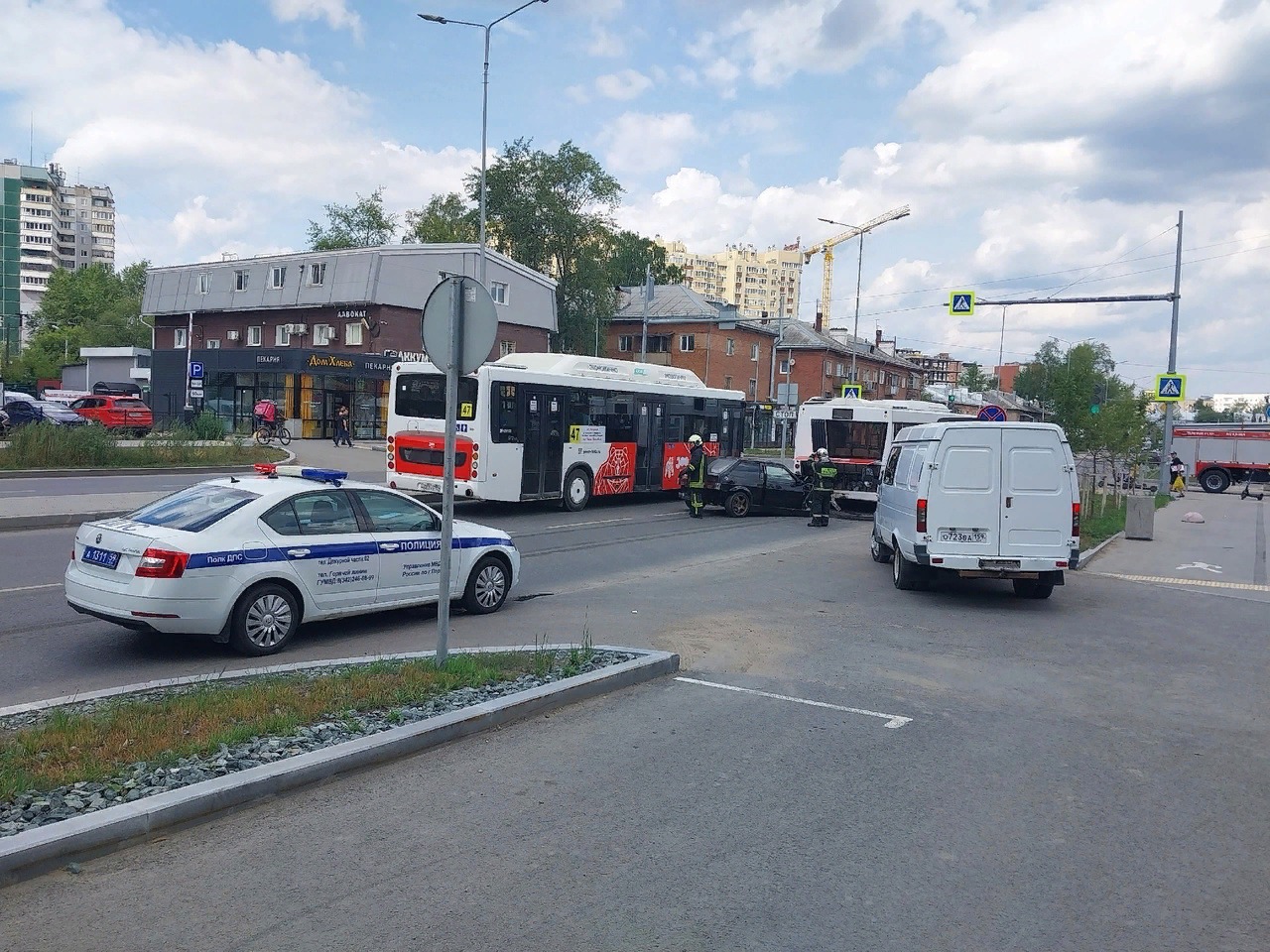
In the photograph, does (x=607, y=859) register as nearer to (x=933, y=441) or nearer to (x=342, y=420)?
(x=933, y=441)

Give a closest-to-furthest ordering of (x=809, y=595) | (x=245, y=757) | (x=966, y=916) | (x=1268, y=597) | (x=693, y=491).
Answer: (x=966, y=916) < (x=245, y=757) < (x=809, y=595) < (x=1268, y=597) < (x=693, y=491)

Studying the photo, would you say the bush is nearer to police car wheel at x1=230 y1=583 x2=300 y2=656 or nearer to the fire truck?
police car wheel at x1=230 y1=583 x2=300 y2=656

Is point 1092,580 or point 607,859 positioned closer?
point 607,859

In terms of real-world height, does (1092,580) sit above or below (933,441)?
below

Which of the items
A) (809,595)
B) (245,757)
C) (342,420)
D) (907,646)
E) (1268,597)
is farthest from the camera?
(342,420)

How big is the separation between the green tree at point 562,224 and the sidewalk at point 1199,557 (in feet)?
135

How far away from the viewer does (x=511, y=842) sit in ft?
15.8

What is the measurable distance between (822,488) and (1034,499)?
9.13 metres

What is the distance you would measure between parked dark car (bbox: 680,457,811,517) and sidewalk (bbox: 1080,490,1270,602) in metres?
6.57

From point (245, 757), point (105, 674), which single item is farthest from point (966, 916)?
point (105, 674)

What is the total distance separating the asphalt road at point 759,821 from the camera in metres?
4.06

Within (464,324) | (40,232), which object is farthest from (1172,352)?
(40,232)

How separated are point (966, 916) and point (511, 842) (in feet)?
6.61

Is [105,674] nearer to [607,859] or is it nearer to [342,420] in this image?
[607,859]
